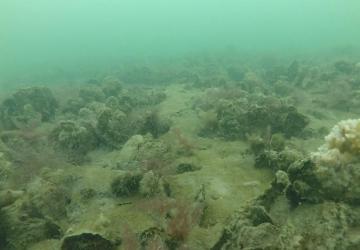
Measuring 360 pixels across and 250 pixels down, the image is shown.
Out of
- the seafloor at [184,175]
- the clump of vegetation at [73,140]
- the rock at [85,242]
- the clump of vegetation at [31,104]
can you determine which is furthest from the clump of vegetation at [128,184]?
the clump of vegetation at [31,104]

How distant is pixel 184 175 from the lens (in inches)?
340

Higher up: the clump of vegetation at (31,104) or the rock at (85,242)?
the rock at (85,242)

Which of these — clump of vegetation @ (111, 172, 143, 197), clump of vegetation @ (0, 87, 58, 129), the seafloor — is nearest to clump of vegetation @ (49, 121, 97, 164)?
the seafloor

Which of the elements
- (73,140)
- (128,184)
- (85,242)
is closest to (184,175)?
(128,184)

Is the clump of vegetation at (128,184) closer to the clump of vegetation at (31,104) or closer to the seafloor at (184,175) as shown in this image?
the seafloor at (184,175)

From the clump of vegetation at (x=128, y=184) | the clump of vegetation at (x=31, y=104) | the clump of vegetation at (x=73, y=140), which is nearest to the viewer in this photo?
the clump of vegetation at (x=128, y=184)

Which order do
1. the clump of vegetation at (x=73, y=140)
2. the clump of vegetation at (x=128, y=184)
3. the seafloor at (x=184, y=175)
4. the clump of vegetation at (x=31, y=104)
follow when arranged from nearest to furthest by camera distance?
the seafloor at (x=184, y=175) → the clump of vegetation at (x=128, y=184) → the clump of vegetation at (x=73, y=140) → the clump of vegetation at (x=31, y=104)

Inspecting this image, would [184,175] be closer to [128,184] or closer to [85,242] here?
[128,184]

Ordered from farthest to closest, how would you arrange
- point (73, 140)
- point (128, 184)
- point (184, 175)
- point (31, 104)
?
point (31, 104), point (73, 140), point (184, 175), point (128, 184)

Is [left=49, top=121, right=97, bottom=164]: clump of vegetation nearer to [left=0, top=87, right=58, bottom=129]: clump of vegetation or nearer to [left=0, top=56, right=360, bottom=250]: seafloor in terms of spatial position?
[left=0, top=56, right=360, bottom=250]: seafloor

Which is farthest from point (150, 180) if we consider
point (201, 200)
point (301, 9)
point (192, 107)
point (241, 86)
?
point (301, 9)

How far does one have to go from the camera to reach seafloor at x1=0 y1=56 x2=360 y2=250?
5.32 metres

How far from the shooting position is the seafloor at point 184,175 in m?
5.32

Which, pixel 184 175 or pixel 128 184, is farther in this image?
pixel 184 175
